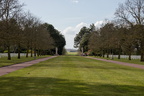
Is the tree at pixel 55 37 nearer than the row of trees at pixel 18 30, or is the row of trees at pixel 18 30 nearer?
the row of trees at pixel 18 30

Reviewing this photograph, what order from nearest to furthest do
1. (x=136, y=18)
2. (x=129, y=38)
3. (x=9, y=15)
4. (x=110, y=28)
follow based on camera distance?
(x=9, y=15)
(x=129, y=38)
(x=136, y=18)
(x=110, y=28)

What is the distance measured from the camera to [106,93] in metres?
8.50

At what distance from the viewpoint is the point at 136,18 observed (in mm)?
41406

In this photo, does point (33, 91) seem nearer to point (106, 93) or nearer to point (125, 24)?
point (106, 93)

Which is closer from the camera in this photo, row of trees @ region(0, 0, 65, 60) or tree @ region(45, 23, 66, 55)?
row of trees @ region(0, 0, 65, 60)

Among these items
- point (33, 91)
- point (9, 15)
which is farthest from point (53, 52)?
point (33, 91)

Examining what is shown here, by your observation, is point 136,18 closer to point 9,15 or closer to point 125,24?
point 125,24

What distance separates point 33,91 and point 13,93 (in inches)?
31.1

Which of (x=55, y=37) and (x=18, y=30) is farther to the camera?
(x=55, y=37)

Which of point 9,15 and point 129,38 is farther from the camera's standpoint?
point 129,38

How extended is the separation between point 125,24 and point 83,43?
66.4m

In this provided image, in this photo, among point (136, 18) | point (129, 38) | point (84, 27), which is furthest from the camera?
point (84, 27)

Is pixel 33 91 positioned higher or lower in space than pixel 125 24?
lower

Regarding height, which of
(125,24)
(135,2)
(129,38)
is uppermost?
(135,2)
